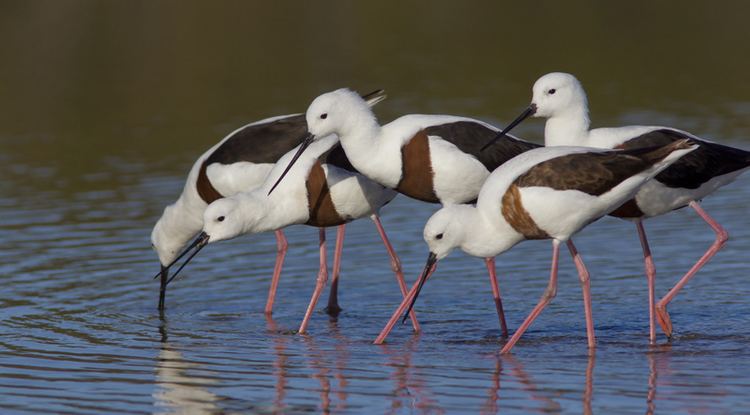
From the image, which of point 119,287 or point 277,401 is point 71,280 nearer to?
point 119,287

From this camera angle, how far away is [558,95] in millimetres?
11781

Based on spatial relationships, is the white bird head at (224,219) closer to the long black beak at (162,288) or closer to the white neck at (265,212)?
the white neck at (265,212)

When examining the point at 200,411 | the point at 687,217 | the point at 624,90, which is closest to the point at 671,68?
the point at 624,90

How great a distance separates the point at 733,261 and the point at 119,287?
5695 millimetres

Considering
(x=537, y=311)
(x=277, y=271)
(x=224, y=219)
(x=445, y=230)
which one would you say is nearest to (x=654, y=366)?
(x=537, y=311)

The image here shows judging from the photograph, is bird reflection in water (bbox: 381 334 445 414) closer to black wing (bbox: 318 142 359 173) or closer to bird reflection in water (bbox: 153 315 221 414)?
bird reflection in water (bbox: 153 315 221 414)

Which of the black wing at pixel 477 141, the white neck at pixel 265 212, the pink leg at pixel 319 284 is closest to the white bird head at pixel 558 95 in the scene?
the black wing at pixel 477 141

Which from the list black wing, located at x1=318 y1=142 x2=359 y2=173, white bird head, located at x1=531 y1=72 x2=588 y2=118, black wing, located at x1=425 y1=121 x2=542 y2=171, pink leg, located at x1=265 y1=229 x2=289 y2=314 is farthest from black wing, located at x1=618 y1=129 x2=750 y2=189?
pink leg, located at x1=265 y1=229 x2=289 y2=314

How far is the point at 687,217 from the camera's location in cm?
1574

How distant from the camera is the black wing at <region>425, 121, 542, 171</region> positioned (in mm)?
11734

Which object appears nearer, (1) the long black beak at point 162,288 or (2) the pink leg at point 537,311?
(2) the pink leg at point 537,311

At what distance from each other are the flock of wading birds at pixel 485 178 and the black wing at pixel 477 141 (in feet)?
0.04

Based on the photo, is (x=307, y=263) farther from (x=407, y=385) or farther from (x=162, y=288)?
(x=407, y=385)

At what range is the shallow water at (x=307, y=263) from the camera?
1002 centimetres
